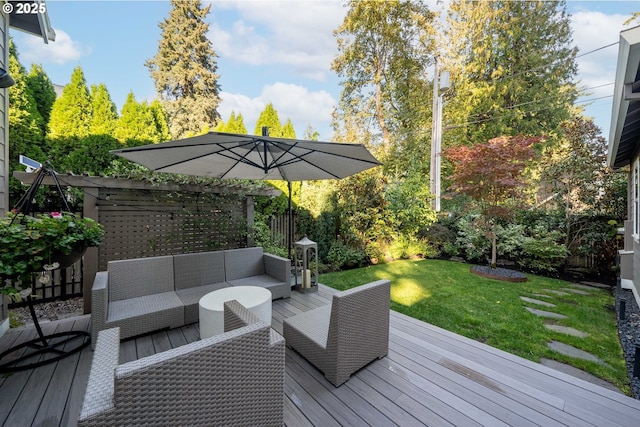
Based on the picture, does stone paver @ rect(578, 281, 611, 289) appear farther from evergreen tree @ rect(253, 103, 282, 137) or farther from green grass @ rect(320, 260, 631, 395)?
evergreen tree @ rect(253, 103, 282, 137)

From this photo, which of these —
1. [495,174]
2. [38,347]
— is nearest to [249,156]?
[38,347]

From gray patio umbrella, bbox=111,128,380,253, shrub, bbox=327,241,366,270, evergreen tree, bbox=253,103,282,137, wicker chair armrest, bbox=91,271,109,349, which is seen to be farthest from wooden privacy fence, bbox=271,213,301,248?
wicker chair armrest, bbox=91,271,109,349

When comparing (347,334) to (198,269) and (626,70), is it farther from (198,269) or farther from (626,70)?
(626,70)

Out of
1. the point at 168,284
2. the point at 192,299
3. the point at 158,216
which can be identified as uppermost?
the point at 158,216

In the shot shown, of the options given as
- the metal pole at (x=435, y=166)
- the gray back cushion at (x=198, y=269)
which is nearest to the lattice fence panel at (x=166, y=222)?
the gray back cushion at (x=198, y=269)

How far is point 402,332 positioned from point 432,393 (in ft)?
3.10

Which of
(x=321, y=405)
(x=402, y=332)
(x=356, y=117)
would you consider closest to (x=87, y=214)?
(x=321, y=405)

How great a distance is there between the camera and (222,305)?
2.47 m

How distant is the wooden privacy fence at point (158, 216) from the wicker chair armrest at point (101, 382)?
261 cm

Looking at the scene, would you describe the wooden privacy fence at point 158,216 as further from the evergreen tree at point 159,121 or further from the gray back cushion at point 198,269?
the evergreen tree at point 159,121

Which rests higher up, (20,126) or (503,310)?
(20,126)

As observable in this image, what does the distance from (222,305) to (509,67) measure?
46.1 ft

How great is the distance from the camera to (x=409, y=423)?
168 centimetres

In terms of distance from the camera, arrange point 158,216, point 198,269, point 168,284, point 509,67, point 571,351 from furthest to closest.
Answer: point 509,67, point 158,216, point 198,269, point 168,284, point 571,351
